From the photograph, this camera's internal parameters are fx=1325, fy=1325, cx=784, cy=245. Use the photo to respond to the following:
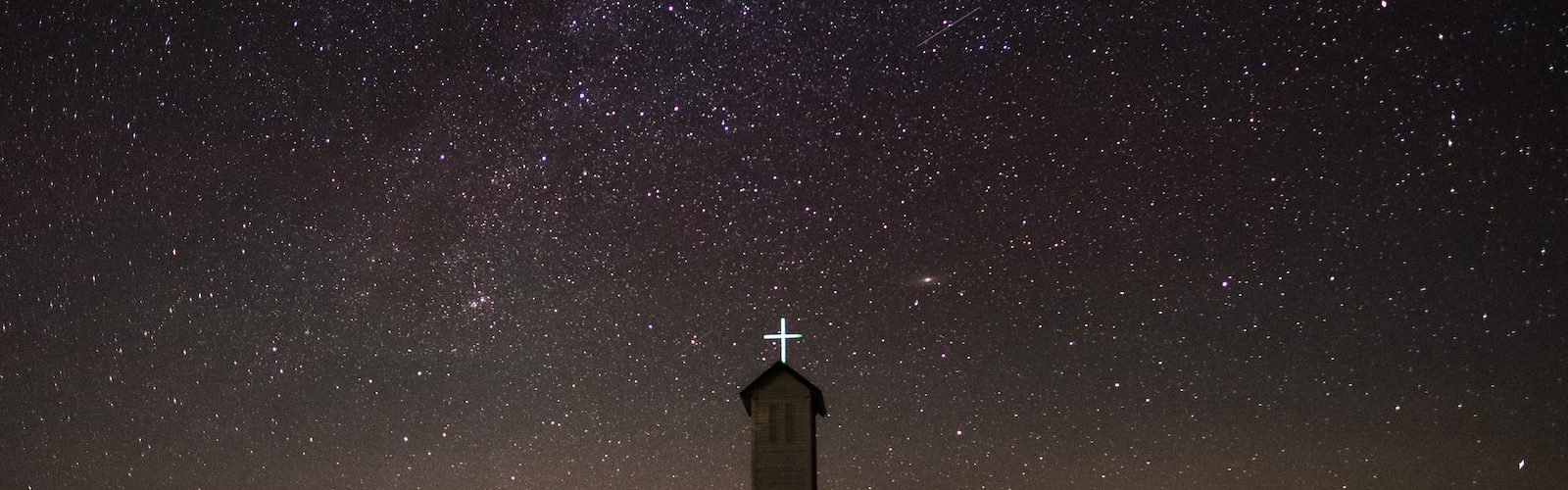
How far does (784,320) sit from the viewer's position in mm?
16719

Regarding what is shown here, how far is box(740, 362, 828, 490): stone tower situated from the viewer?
15797mm

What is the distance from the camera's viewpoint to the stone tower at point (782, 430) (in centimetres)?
1580

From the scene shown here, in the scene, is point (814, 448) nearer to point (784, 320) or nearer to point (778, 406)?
point (778, 406)

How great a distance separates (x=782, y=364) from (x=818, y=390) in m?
0.57

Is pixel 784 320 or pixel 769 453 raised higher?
pixel 784 320

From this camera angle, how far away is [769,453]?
626 inches

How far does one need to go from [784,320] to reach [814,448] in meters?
1.73

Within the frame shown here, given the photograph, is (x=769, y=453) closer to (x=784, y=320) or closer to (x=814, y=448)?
(x=814, y=448)

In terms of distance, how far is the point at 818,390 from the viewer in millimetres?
16234

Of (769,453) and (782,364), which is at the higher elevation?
(782,364)

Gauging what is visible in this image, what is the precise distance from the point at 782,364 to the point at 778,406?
510mm

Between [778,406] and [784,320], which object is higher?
[784,320]

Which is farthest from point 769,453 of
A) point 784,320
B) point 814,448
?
point 784,320

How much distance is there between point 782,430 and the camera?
52.3 ft
